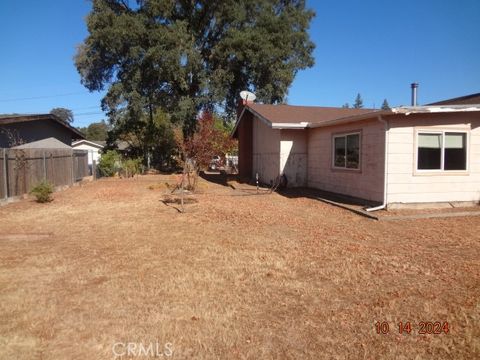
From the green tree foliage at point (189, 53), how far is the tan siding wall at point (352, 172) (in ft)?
48.2

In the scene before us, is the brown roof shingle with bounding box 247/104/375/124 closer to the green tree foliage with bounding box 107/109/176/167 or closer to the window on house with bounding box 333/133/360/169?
the window on house with bounding box 333/133/360/169

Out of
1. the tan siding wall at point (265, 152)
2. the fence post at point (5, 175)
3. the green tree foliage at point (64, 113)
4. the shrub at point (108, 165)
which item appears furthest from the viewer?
the green tree foliage at point (64, 113)

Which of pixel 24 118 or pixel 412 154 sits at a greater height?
pixel 24 118

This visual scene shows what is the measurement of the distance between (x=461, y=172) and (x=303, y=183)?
21.8 feet

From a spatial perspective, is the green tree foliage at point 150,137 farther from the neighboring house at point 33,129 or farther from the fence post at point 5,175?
the fence post at point 5,175

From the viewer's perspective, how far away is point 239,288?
4.74 m

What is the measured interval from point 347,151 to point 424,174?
108 inches

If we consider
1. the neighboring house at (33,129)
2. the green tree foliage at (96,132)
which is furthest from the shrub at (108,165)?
the green tree foliage at (96,132)

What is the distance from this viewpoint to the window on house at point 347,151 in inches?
476

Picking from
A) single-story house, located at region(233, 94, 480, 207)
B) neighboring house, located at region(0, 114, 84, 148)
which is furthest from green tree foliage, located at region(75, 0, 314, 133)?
single-story house, located at region(233, 94, 480, 207)

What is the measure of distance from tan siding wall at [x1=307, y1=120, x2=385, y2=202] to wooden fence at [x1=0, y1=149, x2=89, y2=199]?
35.7 ft

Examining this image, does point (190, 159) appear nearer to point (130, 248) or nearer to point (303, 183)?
point (303, 183)

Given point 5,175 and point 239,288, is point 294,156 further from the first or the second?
point 239,288

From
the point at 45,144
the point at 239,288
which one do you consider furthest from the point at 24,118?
the point at 239,288
